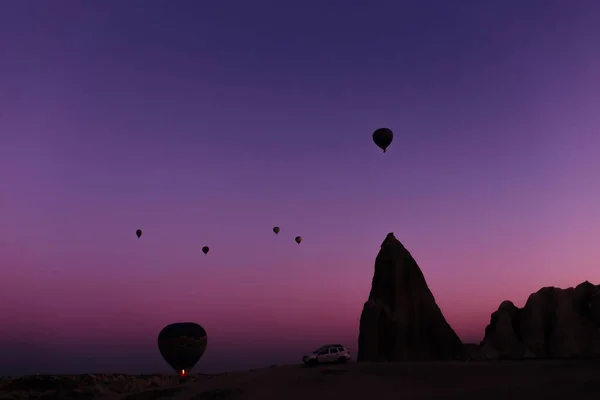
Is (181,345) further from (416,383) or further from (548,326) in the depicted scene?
(548,326)

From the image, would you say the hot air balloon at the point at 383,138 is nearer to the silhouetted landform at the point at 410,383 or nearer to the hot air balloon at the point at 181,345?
the silhouetted landform at the point at 410,383

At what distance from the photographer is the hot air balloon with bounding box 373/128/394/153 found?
7250 centimetres

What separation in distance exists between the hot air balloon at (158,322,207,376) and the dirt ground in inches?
1374

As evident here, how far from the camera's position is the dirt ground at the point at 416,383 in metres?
33.9

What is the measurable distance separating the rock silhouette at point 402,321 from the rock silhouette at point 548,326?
20.6 m

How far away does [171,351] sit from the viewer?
82.4m

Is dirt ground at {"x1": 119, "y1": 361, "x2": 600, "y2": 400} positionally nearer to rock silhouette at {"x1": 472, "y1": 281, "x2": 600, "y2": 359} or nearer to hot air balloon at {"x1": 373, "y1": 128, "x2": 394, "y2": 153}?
hot air balloon at {"x1": 373, "y1": 128, "x2": 394, "y2": 153}

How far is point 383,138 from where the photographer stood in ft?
238

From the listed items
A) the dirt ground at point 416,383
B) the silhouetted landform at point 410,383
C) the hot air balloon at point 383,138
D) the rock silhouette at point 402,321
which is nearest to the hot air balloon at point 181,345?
the rock silhouette at point 402,321

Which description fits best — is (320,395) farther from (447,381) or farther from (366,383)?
(447,381)

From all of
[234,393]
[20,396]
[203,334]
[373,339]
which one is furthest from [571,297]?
[20,396]

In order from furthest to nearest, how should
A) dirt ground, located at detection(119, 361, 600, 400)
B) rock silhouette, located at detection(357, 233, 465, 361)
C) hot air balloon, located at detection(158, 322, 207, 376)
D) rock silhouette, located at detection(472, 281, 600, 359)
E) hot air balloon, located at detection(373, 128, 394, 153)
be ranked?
rock silhouette, located at detection(472, 281, 600, 359)
hot air balloon, located at detection(158, 322, 207, 376)
rock silhouette, located at detection(357, 233, 465, 361)
hot air balloon, located at detection(373, 128, 394, 153)
dirt ground, located at detection(119, 361, 600, 400)

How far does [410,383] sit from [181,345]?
49872 mm

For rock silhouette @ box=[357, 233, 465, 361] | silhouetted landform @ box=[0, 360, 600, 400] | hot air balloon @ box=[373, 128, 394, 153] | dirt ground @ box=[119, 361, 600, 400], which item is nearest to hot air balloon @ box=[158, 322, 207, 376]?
rock silhouette @ box=[357, 233, 465, 361]
